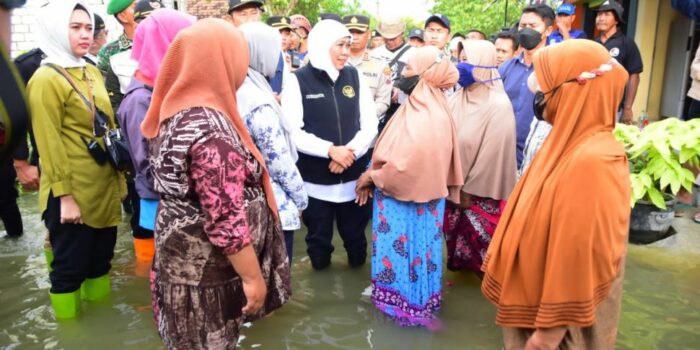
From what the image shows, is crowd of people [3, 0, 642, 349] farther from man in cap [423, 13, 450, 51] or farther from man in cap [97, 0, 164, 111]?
man in cap [423, 13, 450, 51]

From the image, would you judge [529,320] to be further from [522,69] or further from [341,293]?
[522,69]

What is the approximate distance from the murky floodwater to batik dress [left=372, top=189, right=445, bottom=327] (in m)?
0.12

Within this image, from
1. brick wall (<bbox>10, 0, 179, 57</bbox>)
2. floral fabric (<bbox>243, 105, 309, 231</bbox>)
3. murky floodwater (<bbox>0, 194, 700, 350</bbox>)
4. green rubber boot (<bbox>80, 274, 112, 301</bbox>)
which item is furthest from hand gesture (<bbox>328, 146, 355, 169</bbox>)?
brick wall (<bbox>10, 0, 179, 57</bbox>)

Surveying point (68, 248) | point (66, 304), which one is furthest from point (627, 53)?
point (66, 304)

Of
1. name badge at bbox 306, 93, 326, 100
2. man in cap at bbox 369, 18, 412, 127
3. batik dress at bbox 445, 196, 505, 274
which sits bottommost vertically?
batik dress at bbox 445, 196, 505, 274

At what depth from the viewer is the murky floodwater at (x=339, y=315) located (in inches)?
114

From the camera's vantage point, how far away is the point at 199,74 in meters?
1.74

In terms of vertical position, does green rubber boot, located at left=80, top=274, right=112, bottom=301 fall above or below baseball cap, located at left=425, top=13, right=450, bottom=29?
below

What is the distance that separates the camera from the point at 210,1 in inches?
653

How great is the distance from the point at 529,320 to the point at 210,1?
16.9 meters

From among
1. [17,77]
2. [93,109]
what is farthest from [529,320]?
[93,109]

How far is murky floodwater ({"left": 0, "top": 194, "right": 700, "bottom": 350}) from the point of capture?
2.90 metres

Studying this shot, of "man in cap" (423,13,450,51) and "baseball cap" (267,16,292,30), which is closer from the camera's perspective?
"man in cap" (423,13,450,51)

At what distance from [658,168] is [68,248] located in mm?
4253
